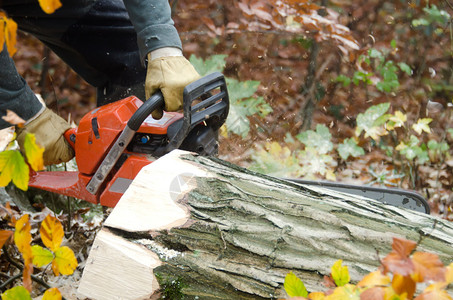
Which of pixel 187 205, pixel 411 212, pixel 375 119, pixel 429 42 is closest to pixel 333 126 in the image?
pixel 375 119

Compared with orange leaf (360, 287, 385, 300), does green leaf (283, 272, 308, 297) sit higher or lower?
lower

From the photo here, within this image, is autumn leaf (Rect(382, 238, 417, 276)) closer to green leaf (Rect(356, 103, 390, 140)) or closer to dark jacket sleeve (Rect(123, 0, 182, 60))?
dark jacket sleeve (Rect(123, 0, 182, 60))

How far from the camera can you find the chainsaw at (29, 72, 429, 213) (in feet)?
6.31

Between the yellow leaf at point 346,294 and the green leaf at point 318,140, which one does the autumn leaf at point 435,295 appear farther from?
the green leaf at point 318,140

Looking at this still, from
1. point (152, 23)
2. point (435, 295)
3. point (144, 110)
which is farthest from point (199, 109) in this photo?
point (435, 295)

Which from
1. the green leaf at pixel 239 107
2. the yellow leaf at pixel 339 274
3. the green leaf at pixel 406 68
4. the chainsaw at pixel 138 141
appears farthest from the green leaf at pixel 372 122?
the yellow leaf at pixel 339 274

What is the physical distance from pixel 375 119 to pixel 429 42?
6.29 ft

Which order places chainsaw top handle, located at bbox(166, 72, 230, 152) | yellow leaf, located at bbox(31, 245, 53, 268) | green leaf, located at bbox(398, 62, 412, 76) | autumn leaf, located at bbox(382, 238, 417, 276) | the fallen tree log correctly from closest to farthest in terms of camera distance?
1. autumn leaf, located at bbox(382, 238, 417, 276)
2. yellow leaf, located at bbox(31, 245, 53, 268)
3. the fallen tree log
4. chainsaw top handle, located at bbox(166, 72, 230, 152)
5. green leaf, located at bbox(398, 62, 412, 76)

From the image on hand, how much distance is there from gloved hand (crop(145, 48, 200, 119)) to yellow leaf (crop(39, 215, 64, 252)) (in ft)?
3.06

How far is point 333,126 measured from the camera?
15.1 feet

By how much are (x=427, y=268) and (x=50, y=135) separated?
6.32 ft

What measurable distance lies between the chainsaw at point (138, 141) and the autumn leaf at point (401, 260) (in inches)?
50.6

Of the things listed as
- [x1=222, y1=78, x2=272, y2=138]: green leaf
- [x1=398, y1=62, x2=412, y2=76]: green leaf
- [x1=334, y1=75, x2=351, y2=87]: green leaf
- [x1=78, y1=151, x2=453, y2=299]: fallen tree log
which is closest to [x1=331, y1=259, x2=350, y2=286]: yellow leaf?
[x1=78, y1=151, x2=453, y2=299]: fallen tree log

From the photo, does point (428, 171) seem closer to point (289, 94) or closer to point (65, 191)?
point (289, 94)
